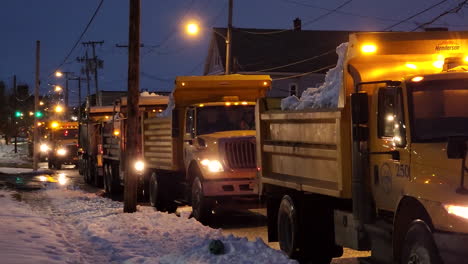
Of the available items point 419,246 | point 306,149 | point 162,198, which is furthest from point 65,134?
point 419,246

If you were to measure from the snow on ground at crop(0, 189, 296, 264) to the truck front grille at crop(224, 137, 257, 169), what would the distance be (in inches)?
63.8

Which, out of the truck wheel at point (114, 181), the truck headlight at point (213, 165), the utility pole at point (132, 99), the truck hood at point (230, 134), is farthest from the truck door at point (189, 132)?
the truck wheel at point (114, 181)

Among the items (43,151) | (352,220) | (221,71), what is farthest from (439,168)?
(43,151)

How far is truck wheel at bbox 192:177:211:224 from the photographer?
1667cm

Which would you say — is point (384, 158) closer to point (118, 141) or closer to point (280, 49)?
point (118, 141)

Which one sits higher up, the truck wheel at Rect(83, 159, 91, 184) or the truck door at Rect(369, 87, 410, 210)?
the truck door at Rect(369, 87, 410, 210)

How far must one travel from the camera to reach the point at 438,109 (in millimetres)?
7852

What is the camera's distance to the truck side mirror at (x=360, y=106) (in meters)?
8.27

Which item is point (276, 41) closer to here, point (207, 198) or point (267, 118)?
point (207, 198)

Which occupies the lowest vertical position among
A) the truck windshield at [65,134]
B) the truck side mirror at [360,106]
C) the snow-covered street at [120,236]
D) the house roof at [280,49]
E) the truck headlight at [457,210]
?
the snow-covered street at [120,236]

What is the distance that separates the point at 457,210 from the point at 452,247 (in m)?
0.33

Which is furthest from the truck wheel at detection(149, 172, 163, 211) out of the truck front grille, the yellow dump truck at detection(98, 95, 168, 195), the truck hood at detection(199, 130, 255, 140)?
the truck front grille

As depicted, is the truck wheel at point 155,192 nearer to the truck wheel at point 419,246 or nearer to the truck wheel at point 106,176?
the truck wheel at point 106,176

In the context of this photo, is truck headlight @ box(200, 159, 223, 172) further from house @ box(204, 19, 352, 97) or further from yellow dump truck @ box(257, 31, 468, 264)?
house @ box(204, 19, 352, 97)
